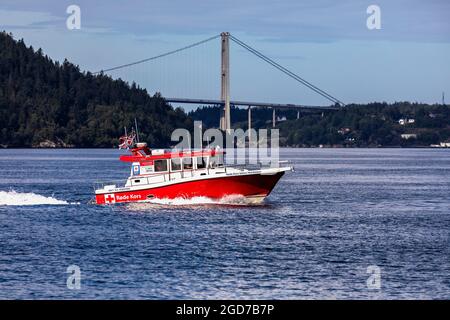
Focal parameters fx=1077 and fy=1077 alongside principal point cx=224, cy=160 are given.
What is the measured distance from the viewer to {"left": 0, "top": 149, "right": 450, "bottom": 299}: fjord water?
37562mm

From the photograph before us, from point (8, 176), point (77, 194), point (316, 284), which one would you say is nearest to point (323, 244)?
point (316, 284)

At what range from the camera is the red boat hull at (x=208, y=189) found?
196ft

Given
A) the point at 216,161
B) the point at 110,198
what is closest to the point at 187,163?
the point at 216,161

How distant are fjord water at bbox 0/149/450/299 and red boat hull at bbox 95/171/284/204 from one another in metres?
0.72

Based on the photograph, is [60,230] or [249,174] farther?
[249,174]

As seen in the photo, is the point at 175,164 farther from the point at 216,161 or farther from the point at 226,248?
the point at 226,248

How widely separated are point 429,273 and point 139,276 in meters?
10.8

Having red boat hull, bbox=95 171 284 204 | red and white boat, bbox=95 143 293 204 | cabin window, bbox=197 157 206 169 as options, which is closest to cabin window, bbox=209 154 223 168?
red and white boat, bbox=95 143 293 204

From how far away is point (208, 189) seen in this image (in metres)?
60.1

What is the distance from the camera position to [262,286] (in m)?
37.9

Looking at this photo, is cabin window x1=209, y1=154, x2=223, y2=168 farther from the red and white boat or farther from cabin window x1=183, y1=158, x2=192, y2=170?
cabin window x1=183, y1=158, x2=192, y2=170

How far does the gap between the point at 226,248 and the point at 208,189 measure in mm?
13438

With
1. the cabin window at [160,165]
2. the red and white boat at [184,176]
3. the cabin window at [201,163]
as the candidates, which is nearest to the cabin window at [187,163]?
the red and white boat at [184,176]
